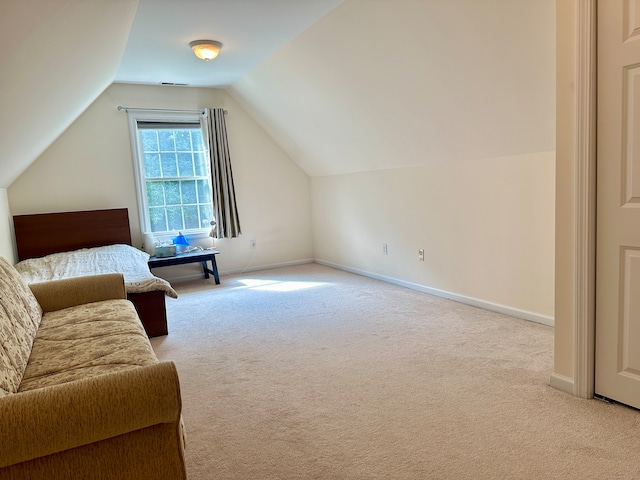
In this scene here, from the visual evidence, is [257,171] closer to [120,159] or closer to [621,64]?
[120,159]

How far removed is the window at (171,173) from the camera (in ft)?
17.4

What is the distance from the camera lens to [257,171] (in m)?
5.98

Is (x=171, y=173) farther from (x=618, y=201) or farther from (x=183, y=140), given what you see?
(x=618, y=201)

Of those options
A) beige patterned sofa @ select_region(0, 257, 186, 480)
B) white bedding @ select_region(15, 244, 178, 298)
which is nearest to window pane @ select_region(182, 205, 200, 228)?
white bedding @ select_region(15, 244, 178, 298)

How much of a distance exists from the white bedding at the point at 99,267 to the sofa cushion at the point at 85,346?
0.73 metres

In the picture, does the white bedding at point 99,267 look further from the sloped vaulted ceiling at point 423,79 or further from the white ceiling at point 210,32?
the sloped vaulted ceiling at point 423,79

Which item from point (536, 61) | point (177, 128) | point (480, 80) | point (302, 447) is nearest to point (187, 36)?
point (177, 128)

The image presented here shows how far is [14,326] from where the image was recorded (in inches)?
71.2

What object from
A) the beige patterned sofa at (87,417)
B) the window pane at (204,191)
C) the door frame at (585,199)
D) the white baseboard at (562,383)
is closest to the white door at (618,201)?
the door frame at (585,199)

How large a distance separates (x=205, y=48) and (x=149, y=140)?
1971mm

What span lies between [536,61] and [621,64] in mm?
793

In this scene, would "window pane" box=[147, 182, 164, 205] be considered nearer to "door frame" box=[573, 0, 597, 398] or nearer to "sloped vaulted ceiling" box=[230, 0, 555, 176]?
"sloped vaulted ceiling" box=[230, 0, 555, 176]

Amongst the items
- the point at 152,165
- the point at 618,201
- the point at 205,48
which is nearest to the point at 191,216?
the point at 152,165

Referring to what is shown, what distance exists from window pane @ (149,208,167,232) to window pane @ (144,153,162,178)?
0.42m
